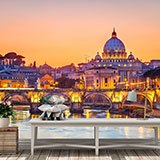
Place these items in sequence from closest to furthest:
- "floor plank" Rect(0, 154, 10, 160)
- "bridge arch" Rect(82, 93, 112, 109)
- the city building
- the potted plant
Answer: "floor plank" Rect(0, 154, 10, 160)
the potted plant
the city building
"bridge arch" Rect(82, 93, 112, 109)

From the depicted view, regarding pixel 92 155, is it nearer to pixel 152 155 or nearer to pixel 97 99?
pixel 152 155

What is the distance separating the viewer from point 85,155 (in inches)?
173

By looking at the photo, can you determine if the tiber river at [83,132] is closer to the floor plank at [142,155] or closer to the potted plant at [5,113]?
the potted plant at [5,113]

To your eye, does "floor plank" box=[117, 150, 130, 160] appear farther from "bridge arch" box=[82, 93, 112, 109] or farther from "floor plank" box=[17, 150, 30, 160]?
"bridge arch" box=[82, 93, 112, 109]

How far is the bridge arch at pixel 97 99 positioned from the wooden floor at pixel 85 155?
58.7 inches

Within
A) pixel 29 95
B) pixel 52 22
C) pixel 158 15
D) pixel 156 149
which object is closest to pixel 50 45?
pixel 52 22

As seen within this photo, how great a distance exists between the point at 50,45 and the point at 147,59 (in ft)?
4.65

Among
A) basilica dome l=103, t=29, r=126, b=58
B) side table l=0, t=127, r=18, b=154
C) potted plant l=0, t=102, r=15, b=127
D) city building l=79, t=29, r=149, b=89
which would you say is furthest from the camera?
city building l=79, t=29, r=149, b=89

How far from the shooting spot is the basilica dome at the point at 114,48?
5.58m

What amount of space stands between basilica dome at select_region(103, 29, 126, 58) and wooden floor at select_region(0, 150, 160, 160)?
163cm

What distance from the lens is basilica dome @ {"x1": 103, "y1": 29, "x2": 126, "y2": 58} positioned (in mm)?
5578

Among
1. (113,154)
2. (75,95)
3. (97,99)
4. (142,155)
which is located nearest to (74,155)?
(113,154)

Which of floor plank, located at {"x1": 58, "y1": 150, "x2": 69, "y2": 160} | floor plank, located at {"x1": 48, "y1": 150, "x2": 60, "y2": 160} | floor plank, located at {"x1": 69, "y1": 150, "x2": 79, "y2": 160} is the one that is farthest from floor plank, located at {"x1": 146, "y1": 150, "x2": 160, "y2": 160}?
floor plank, located at {"x1": 48, "y1": 150, "x2": 60, "y2": 160}

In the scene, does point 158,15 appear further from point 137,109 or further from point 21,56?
point 21,56
